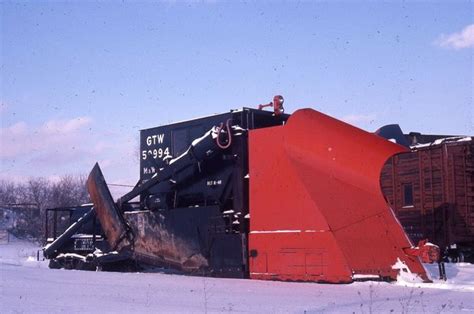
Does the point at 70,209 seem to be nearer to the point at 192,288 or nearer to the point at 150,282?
the point at 150,282

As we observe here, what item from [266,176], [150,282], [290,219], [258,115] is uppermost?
[258,115]

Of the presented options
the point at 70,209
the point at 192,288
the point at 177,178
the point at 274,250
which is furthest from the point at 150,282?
the point at 70,209

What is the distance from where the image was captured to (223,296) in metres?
8.49

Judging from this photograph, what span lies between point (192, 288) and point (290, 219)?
2290mm

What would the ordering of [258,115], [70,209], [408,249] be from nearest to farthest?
[408,249] → [258,115] → [70,209]

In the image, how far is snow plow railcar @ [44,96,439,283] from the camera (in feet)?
34.5

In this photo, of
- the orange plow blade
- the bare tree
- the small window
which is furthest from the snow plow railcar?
the bare tree

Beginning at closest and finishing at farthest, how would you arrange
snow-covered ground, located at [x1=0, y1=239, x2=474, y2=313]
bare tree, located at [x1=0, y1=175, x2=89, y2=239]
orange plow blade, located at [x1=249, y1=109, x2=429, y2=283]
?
1. snow-covered ground, located at [x1=0, y1=239, x2=474, y2=313]
2. orange plow blade, located at [x1=249, y1=109, x2=429, y2=283]
3. bare tree, located at [x1=0, y1=175, x2=89, y2=239]

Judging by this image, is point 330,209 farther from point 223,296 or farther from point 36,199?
point 36,199

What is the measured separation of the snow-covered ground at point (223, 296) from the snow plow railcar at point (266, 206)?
1.80 feet

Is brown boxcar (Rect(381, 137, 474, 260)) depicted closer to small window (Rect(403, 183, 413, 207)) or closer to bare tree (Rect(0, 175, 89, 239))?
small window (Rect(403, 183, 413, 207))

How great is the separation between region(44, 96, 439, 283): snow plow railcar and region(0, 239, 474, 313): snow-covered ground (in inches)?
21.6

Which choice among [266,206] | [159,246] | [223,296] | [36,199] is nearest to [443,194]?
[266,206]

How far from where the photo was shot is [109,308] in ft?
23.1
